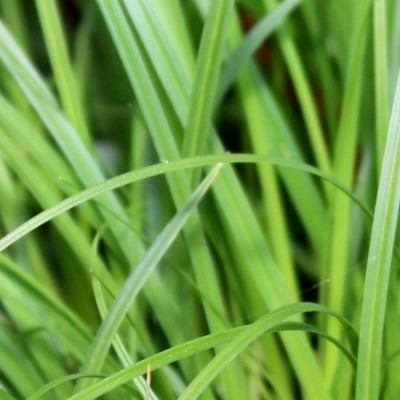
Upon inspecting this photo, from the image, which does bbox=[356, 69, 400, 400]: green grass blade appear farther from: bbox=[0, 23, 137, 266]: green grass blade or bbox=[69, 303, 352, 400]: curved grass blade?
bbox=[0, 23, 137, 266]: green grass blade

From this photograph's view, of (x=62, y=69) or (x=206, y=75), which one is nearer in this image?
(x=206, y=75)

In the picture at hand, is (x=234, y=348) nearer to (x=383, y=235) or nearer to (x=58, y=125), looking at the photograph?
(x=383, y=235)

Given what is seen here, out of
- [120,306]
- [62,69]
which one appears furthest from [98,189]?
[62,69]

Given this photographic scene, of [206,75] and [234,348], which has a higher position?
[206,75]

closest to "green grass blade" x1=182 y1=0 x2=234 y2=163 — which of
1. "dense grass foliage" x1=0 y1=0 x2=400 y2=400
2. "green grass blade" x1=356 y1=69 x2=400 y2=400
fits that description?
"dense grass foliage" x1=0 y1=0 x2=400 y2=400

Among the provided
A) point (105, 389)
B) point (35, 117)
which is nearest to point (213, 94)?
point (105, 389)

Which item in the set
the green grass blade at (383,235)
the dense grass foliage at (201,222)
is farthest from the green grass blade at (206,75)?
the green grass blade at (383,235)

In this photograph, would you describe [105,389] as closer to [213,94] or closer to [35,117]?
[213,94]

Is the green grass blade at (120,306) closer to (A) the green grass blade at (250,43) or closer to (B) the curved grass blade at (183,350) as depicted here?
(B) the curved grass blade at (183,350)
